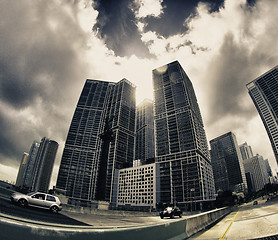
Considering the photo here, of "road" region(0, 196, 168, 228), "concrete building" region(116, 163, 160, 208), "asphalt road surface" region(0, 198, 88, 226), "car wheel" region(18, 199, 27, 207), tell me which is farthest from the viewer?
"concrete building" region(116, 163, 160, 208)

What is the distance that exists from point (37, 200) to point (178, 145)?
124291 millimetres

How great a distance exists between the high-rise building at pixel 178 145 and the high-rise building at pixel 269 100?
75133 millimetres

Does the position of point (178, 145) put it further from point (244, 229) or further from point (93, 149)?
point (244, 229)

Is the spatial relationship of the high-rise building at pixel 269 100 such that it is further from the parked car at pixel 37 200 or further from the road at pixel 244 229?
the parked car at pixel 37 200

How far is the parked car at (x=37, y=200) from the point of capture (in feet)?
40.8

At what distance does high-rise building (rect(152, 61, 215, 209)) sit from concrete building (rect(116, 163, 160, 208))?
6371 mm

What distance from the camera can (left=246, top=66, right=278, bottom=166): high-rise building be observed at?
156 m

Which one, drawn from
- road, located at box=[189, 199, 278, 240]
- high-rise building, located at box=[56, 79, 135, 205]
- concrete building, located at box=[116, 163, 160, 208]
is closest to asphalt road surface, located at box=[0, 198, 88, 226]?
road, located at box=[189, 199, 278, 240]

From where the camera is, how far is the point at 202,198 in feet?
331

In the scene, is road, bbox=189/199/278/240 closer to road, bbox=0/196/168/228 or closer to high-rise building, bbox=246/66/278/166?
road, bbox=0/196/168/228

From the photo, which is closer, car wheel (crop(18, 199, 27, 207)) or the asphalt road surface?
the asphalt road surface

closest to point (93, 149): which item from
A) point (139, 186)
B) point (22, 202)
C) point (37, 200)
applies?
point (139, 186)

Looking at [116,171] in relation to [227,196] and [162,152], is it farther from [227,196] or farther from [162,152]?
[227,196]

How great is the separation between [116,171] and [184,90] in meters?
101
